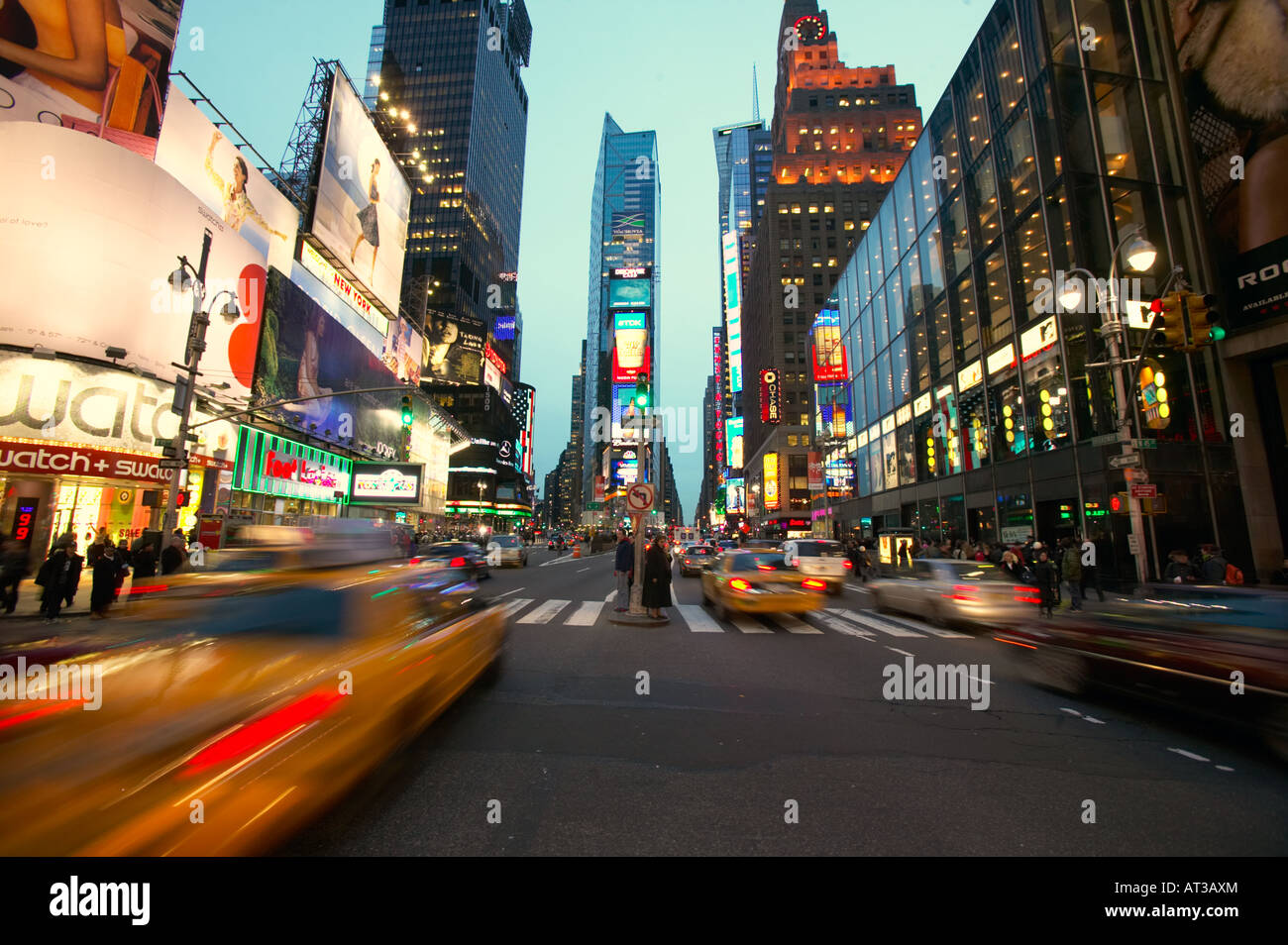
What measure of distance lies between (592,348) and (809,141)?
113 metres

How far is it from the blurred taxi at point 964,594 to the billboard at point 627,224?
17472cm

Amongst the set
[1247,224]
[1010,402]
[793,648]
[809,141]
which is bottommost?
[793,648]

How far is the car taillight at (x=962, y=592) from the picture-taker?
34.0 feet

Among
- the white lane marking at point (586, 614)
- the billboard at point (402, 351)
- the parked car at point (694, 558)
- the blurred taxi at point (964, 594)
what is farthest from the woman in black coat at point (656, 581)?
the billboard at point (402, 351)

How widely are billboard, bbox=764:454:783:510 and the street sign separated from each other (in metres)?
65.7

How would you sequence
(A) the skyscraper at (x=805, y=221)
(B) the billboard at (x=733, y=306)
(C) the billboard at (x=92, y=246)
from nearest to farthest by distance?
(C) the billboard at (x=92, y=246)
(A) the skyscraper at (x=805, y=221)
(B) the billboard at (x=733, y=306)

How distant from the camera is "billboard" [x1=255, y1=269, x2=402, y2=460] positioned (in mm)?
31766

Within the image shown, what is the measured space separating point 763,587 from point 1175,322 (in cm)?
953

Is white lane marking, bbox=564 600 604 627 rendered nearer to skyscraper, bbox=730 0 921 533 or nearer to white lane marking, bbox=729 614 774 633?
white lane marking, bbox=729 614 774 633

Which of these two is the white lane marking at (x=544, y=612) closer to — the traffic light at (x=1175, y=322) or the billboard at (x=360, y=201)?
the traffic light at (x=1175, y=322)

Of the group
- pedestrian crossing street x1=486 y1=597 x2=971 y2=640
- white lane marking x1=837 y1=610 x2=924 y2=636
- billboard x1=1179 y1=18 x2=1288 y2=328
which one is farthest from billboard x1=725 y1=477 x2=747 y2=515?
pedestrian crossing street x1=486 y1=597 x2=971 y2=640

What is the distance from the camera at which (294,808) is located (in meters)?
3.18
